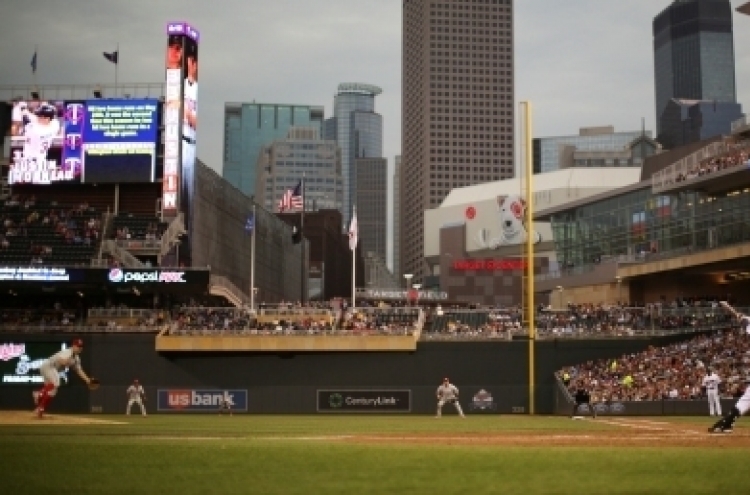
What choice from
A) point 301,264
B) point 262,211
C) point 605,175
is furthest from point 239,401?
point 605,175

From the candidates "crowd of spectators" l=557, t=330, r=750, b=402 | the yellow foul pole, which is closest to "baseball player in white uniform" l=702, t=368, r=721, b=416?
"crowd of spectators" l=557, t=330, r=750, b=402

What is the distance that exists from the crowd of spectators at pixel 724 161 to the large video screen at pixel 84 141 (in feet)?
105

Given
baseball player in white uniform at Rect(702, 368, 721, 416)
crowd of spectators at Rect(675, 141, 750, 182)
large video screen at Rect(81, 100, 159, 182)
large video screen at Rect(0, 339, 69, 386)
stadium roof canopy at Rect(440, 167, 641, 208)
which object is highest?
stadium roof canopy at Rect(440, 167, 641, 208)

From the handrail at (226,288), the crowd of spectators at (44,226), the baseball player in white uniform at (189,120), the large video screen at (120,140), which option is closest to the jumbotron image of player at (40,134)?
the large video screen at (120,140)

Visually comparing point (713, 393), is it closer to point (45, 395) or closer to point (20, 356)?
point (45, 395)

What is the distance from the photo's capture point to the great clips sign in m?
52.5

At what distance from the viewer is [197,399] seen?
166 ft

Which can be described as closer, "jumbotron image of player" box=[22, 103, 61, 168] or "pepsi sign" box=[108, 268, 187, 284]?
"pepsi sign" box=[108, 268, 187, 284]

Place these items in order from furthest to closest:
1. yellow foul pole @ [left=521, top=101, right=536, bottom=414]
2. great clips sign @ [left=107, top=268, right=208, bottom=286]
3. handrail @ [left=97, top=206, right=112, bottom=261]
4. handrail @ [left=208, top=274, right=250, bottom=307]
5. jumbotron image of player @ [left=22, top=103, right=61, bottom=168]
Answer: handrail @ [left=208, top=274, right=250, bottom=307], jumbotron image of player @ [left=22, top=103, right=61, bottom=168], handrail @ [left=97, top=206, right=112, bottom=261], great clips sign @ [left=107, top=268, right=208, bottom=286], yellow foul pole @ [left=521, top=101, right=536, bottom=414]

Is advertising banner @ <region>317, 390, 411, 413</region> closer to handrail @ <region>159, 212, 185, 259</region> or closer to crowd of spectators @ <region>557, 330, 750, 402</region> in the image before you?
crowd of spectators @ <region>557, 330, 750, 402</region>

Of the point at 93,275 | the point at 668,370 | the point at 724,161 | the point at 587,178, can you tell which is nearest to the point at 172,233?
the point at 93,275

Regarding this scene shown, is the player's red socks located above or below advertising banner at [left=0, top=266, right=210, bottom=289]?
below

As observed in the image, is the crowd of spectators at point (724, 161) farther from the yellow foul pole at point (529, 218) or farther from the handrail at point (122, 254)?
the handrail at point (122, 254)

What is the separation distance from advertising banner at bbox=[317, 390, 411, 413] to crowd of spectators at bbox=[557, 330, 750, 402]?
7933 mm
